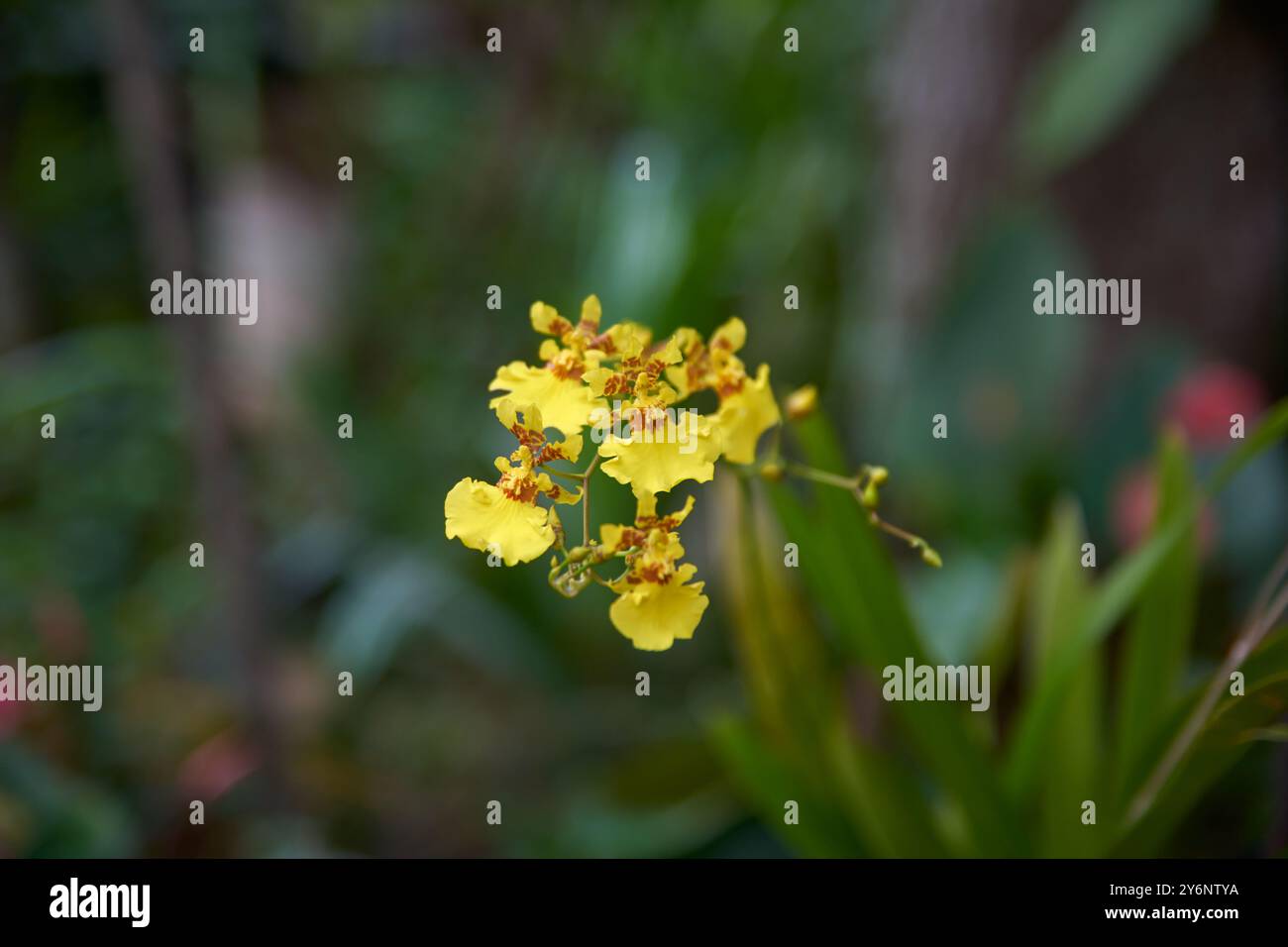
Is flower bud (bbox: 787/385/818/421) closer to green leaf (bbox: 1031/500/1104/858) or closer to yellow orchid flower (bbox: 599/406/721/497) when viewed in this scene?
yellow orchid flower (bbox: 599/406/721/497)

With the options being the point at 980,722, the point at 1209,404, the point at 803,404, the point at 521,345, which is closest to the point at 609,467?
the point at 803,404

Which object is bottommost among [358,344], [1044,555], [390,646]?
[390,646]

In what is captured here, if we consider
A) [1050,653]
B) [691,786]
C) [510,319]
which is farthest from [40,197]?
[1050,653]

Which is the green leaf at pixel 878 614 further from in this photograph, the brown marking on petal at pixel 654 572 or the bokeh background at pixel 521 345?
the brown marking on petal at pixel 654 572

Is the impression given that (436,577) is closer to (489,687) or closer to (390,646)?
(390,646)

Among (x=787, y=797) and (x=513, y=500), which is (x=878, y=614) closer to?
(x=787, y=797)
